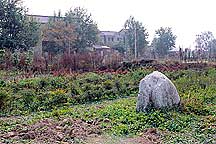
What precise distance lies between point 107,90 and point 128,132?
5269 mm

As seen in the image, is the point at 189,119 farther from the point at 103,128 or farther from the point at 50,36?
the point at 50,36

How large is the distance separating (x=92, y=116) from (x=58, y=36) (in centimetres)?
2136

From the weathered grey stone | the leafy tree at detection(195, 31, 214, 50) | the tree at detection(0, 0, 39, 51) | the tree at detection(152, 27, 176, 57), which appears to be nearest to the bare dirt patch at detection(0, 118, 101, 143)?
the weathered grey stone

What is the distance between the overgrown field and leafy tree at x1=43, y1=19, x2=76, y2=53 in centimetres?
1639

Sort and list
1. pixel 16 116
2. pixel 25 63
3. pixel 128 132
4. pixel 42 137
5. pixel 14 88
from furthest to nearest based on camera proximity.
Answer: pixel 25 63
pixel 14 88
pixel 16 116
pixel 128 132
pixel 42 137

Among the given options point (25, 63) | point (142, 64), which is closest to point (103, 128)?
point (25, 63)

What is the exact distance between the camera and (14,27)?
20.8 m

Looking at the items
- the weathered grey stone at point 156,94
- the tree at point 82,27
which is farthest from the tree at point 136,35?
the weathered grey stone at point 156,94

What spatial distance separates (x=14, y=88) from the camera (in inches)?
410

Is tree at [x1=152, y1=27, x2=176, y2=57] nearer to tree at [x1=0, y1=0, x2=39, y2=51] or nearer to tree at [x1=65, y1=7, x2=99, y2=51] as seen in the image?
tree at [x1=65, y1=7, x2=99, y2=51]

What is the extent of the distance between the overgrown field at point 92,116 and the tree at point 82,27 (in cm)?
1850

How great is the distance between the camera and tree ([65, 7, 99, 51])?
1181 inches

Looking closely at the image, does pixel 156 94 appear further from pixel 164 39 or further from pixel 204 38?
pixel 204 38

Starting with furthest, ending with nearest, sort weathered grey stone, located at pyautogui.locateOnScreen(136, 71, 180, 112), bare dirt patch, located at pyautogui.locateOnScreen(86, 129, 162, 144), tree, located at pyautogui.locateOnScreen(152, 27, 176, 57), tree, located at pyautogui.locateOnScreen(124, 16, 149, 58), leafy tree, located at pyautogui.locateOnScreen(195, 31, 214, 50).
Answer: leafy tree, located at pyautogui.locateOnScreen(195, 31, 214, 50)
tree, located at pyautogui.locateOnScreen(152, 27, 176, 57)
tree, located at pyautogui.locateOnScreen(124, 16, 149, 58)
weathered grey stone, located at pyautogui.locateOnScreen(136, 71, 180, 112)
bare dirt patch, located at pyautogui.locateOnScreen(86, 129, 162, 144)
